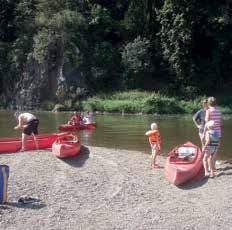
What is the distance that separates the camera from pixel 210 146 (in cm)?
1427

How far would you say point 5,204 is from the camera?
1246cm

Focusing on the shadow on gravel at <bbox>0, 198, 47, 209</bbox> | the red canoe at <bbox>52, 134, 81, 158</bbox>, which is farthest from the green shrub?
the shadow on gravel at <bbox>0, 198, 47, 209</bbox>

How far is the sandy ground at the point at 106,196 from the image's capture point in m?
11.4

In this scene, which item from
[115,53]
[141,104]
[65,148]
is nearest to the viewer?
[65,148]

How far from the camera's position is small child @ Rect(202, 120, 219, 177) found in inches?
555

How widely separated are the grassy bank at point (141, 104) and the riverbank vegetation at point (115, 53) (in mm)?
232

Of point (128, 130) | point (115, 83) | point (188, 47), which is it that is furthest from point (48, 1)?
point (128, 130)

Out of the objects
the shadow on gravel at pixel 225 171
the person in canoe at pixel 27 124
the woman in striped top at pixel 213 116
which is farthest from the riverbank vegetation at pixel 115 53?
the woman in striped top at pixel 213 116

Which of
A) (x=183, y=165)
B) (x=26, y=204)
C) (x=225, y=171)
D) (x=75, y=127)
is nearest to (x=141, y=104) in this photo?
(x=75, y=127)

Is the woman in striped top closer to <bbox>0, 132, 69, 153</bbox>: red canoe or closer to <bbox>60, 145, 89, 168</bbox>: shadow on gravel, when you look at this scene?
<bbox>60, 145, 89, 168</bbox>: shadow on gravel

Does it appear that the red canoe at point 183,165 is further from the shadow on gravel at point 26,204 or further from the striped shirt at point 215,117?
the shadow on gravel at point 26,204

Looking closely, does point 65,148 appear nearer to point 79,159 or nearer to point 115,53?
point 79,159

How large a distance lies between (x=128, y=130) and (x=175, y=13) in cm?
2321

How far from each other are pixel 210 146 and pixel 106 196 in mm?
3096
